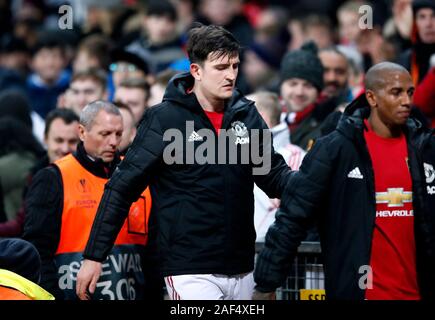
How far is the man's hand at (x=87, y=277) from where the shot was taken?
23.9 ft

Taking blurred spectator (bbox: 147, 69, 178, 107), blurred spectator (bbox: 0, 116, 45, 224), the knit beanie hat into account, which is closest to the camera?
the knit beanie hat

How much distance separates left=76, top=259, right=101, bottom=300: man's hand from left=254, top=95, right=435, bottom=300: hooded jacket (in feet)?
3.35

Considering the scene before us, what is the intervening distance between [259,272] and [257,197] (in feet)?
5.39

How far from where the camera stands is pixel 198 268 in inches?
284

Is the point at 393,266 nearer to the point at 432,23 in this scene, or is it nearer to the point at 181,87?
the point at 181,87

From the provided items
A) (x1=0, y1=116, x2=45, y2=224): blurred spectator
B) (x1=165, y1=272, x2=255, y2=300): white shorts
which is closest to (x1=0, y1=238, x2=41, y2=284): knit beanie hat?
(x1=165, y1=272, x2=255, y2=300): white shorts

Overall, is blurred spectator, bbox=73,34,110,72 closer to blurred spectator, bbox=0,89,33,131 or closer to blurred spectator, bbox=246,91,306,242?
blurred spectator, bbox=0,89,33,131

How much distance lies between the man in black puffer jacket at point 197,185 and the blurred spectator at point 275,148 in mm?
1337

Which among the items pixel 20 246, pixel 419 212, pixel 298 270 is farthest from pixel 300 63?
pixel 20 246

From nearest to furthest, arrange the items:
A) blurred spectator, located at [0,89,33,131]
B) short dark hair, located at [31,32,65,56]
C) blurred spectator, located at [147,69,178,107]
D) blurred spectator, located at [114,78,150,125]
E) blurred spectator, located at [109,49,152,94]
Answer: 1. blurred spectator, located at [147,69,178,107]
2. blurred spectator, located at [114,78,150,125]
3. blurred spectator, located at [0,89,33,131]
4. blurred spectator, located at [109,49,152,94]
5. short dark hair, located at [31,32,65,56]

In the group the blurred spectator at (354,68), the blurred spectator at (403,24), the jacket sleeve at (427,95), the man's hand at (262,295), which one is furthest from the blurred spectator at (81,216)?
the blurred spectator at (403,24)

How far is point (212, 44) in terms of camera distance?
730 centimetres

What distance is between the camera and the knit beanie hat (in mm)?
6586

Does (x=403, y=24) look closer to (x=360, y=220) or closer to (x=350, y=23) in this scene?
(x=350, y=23)
